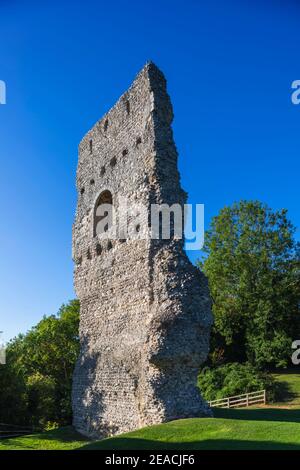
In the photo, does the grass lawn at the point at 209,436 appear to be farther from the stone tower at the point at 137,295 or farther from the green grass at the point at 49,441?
the green grass at the point at 49,441

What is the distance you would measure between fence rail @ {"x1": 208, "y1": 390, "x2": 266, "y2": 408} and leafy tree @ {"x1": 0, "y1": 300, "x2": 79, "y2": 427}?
8404 millimetres

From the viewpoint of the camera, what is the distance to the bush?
80.2 ft

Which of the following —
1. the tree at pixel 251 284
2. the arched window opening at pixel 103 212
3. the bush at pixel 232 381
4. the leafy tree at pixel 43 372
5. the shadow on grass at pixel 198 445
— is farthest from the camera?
the tree at pixel 251 284

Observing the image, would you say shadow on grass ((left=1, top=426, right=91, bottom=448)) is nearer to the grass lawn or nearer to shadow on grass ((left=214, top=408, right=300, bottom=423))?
the grass lawn

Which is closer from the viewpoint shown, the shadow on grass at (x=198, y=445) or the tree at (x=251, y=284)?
the shadow on grass at (x=198, y=445)

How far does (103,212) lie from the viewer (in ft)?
50.8

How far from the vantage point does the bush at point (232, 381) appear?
24.4m

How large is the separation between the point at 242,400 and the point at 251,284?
9910 millimetres

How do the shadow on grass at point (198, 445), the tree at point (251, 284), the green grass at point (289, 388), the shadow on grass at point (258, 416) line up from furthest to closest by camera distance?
the tree at point (251, 284) → the green grass at point (289, 388) → the shadow on grass at point (258, 416) → the shadow on grass at point (198, 445)

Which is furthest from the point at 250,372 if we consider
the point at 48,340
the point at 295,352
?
the point at 48,340

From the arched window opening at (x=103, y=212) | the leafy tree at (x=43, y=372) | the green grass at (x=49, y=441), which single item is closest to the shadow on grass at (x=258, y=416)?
the green grass at (x=49, y=441)

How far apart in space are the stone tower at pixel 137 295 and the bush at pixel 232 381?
12521 millimetres

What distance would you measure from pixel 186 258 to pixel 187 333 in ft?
6.62

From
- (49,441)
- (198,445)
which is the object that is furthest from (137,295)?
(49,441)
